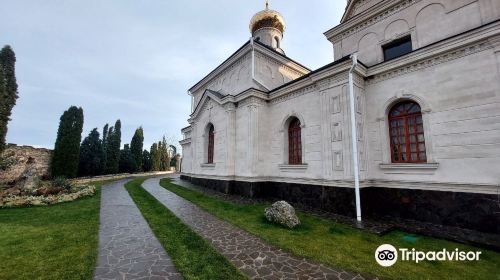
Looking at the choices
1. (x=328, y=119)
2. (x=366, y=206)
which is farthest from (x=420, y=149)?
(x=328, y=119)

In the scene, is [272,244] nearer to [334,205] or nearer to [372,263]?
[372,263]

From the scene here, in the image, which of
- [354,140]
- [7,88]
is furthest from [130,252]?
[7,88]

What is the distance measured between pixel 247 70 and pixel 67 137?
1924 centimetres

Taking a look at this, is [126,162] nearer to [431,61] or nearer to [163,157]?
[163,157]

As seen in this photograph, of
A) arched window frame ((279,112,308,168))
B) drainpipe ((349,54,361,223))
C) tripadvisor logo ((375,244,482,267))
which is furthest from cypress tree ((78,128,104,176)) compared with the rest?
tripadvisor logo ((375,244,482,267))

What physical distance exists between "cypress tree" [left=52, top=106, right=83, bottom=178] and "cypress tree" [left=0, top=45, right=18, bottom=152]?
22.0ft

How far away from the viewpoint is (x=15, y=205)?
10.1 meters

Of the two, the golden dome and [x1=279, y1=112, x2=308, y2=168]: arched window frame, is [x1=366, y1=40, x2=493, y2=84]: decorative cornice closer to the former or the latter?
[x1=279, y1=112, x2=308, y2=168]: arched window frame

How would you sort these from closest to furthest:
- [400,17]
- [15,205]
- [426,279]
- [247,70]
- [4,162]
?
1. [426,279]
2. [400,17]
3. [15,205]
4. [247,70]
5. [4,162]

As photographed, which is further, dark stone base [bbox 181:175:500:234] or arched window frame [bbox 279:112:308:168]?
arched window frame [bbox 279:112:308:168]

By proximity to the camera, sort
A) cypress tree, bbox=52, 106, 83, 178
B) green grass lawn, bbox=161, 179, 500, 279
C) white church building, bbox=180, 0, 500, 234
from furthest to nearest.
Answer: cypress tree, bbox=52, 106, 83, 178, white church building, bbox=180, 0, 500, 234, green grass lawn, bbox=161, 179, 500, 279

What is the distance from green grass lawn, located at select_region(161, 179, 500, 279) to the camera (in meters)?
4.30

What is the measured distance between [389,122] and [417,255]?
5073mm

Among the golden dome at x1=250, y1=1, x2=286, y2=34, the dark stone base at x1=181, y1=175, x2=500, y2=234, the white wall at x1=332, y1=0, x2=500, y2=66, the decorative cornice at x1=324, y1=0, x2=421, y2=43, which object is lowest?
the dark stone base at x1=181, y1=175, x2=500, y2=234
